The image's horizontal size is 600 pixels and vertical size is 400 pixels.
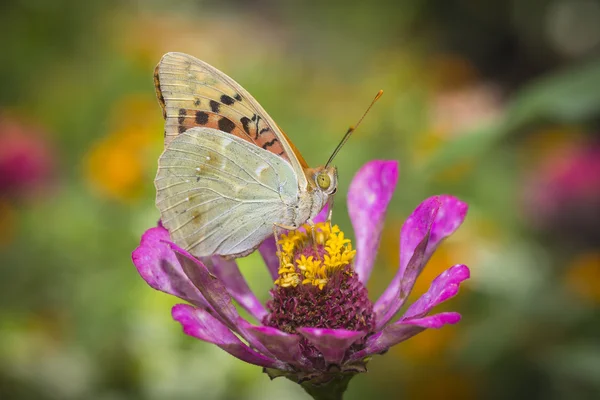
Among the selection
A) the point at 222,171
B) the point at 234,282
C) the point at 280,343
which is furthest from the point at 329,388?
the point at 222,171

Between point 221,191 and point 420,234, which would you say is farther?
point 221,191

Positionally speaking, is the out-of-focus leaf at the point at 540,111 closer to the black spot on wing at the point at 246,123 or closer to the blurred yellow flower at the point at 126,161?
the black spot on wing at the point at 246,123

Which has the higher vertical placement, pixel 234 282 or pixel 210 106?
pixel 210 106

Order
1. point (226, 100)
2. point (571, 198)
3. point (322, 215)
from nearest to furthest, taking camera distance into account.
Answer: point (226, 100)
point (322, 215)
point (571, 198)

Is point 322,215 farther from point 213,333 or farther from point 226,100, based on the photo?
point 213,333

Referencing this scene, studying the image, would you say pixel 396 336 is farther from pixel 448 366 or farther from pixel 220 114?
pixel 448 366

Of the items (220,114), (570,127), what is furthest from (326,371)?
(570,127)
